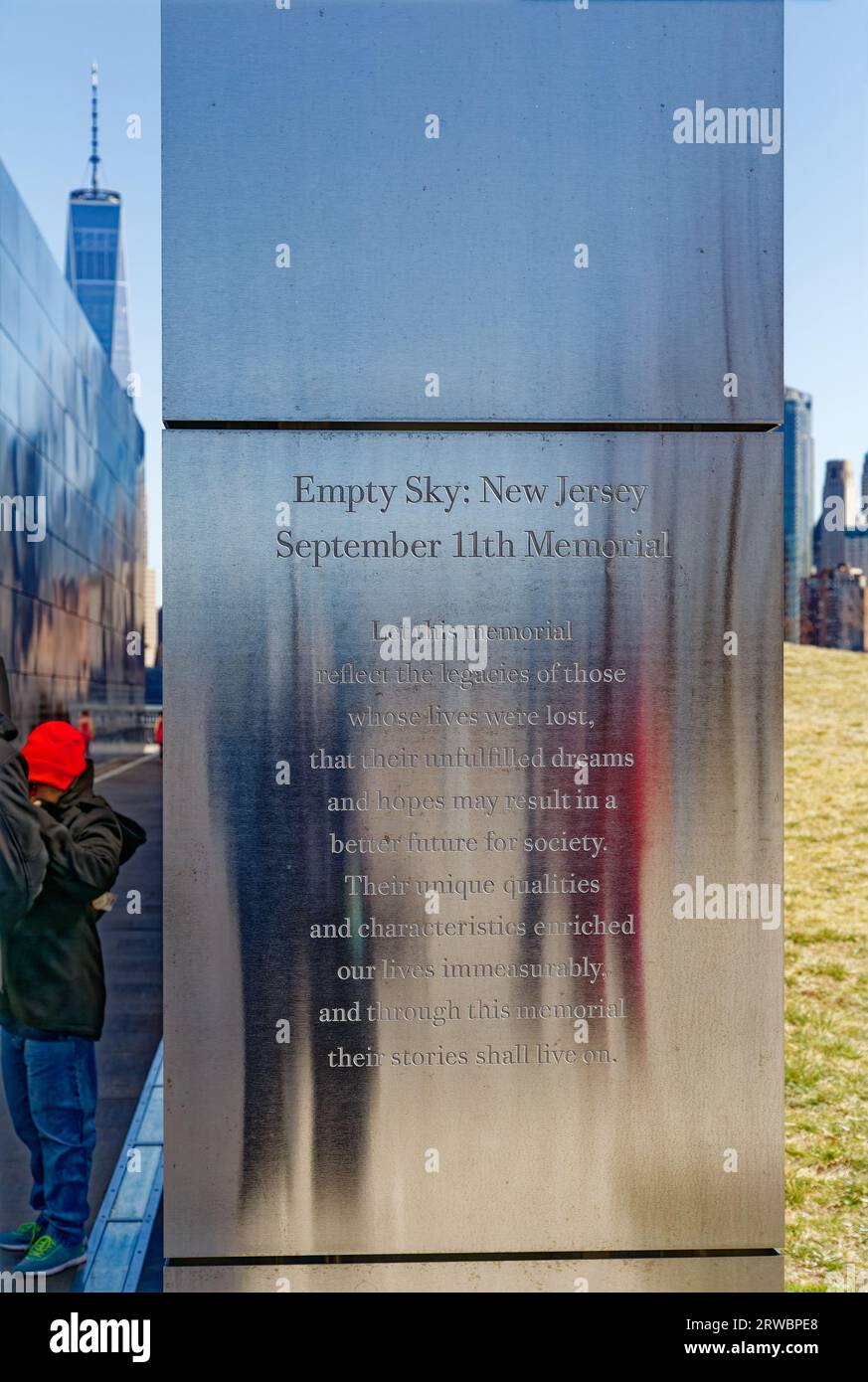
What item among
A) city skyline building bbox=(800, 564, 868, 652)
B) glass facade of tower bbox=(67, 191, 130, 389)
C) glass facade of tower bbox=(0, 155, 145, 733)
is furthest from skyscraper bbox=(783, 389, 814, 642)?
glass facade of tower bbox=(67, 191, 130, 389)

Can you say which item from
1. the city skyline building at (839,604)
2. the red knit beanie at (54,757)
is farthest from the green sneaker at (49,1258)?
the city skyline building at (839,604)

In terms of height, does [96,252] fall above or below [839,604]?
above

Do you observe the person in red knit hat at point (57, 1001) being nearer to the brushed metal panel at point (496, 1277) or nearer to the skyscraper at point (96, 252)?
the brushed metal panel at point (496, 1277)

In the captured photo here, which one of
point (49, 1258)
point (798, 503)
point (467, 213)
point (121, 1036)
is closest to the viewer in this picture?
point (467, 213)

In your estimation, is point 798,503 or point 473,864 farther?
point 798,503

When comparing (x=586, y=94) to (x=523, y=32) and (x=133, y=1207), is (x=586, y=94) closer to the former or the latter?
(x=523, y=32)

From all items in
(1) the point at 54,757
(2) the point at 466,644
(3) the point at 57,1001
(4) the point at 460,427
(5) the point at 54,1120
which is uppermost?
(4) the point at 460,427

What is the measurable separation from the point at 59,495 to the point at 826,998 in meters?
19.9

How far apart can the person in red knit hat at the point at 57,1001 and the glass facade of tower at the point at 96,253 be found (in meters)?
38.4

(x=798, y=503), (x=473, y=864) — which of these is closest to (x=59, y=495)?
(x=473, y=864)

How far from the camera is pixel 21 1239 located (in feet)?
13.1

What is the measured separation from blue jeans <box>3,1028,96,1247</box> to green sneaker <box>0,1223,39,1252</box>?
8cm

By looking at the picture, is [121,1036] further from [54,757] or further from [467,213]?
[467,213]

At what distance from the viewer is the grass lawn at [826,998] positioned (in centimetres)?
430
